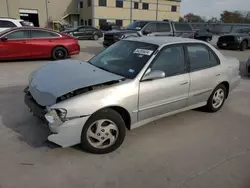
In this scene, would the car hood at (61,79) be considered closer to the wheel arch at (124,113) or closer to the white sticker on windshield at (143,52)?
the wheel arch at (124,113)

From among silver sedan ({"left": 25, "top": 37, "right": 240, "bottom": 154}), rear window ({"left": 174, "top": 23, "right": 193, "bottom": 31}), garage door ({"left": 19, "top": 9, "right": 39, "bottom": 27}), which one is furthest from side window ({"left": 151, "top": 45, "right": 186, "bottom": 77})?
garage door ({"left": 19, "top": 9, "right": 39, "bottom": 27})

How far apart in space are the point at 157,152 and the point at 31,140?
1.87m

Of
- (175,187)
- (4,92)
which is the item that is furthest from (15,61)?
(175,187)

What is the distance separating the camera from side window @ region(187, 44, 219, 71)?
3.81 metres

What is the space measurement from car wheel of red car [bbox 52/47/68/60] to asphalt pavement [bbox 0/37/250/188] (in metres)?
5.71

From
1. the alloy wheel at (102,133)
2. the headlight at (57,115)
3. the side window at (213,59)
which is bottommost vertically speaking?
the alloy wheel at (102,133)

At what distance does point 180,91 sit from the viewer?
3568mm

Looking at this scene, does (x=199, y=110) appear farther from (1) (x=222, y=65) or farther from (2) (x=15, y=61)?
(2) (x=15, y=61)

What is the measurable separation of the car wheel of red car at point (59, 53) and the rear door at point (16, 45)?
104 centimetres

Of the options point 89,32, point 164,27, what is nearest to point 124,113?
point 164,27

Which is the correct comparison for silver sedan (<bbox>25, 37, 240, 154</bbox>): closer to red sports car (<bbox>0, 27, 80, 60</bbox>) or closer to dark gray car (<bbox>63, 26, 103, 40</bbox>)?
red sports car (<bbox>0, 27, 80, 60</bbox>)

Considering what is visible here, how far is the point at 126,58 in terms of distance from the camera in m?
3.61

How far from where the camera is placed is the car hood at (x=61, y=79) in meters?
2.74

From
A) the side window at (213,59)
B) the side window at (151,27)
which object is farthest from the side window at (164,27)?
the side window at (213,59)
